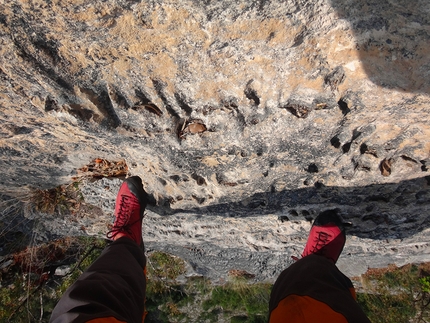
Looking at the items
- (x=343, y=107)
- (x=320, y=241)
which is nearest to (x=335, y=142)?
(x=343, y=107)

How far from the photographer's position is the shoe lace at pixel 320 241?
178 cm

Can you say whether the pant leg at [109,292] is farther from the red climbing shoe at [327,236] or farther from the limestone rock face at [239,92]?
the red climbing shoe at [327,236]

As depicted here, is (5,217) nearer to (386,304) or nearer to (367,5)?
(367,5)

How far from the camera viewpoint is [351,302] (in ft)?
4.65

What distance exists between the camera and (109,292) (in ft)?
4.70

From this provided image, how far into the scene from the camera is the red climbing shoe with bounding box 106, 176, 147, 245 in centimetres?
194

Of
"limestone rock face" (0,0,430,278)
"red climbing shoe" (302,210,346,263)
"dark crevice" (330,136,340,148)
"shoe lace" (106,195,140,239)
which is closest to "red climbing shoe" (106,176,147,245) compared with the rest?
"shoe lace" (106,195,140,239)

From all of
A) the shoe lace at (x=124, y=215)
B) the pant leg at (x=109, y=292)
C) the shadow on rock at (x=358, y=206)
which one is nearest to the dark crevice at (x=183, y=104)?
the shadow on rock at (x=358, y=206)

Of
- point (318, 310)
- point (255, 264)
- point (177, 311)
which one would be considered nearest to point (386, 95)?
point (318, 310)

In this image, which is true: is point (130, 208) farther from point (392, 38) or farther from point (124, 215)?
point (392, 38)

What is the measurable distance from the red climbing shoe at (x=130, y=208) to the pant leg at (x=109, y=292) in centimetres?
17

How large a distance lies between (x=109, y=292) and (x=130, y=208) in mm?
659

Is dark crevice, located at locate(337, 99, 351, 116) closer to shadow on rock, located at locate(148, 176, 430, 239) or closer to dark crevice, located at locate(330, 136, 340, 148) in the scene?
dark crevice, located at locate(330, 136, 340, 148)

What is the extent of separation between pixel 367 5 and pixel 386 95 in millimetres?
288
